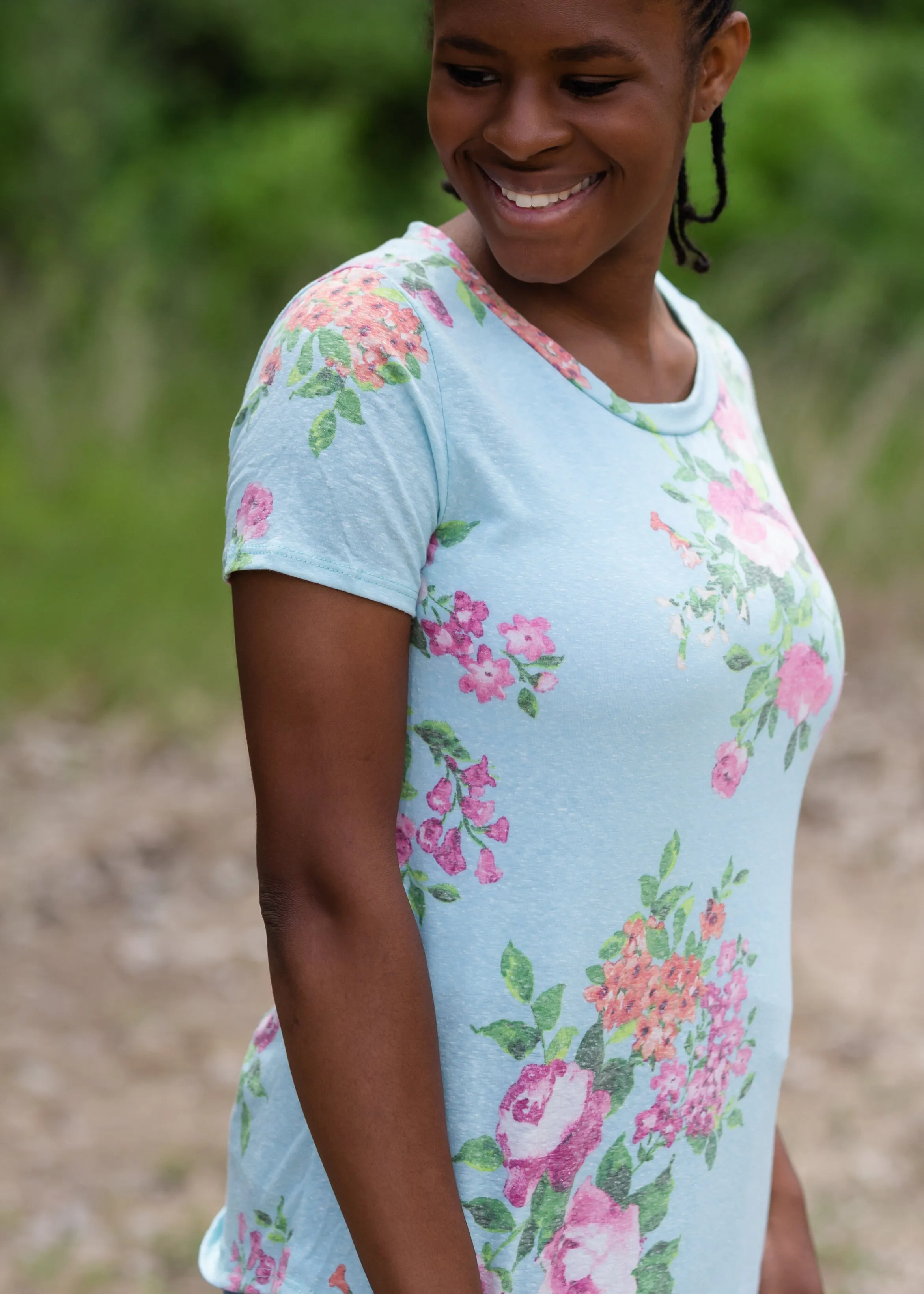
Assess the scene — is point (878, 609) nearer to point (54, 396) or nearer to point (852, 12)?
point (54, 396)

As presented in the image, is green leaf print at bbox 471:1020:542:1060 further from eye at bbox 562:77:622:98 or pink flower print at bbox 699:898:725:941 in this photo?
eye at bbox 562:77:622:98

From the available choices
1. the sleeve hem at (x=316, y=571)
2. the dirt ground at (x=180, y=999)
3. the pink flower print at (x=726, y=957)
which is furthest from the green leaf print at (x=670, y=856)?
the dirt ground at (x=180, y=999)

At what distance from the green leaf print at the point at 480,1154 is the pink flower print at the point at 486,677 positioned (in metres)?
0.37

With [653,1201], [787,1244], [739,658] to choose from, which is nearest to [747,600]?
[739,658]

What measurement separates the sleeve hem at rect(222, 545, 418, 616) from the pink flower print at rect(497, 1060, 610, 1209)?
Answer: 1.43 feet

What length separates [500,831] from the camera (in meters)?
1.25

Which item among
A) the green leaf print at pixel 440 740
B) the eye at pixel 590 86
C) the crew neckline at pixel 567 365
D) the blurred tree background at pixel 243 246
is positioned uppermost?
the blurred tree background at pixel 243 246

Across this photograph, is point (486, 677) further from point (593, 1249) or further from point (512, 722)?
point (593, 1249)

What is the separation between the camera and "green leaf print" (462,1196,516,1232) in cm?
127

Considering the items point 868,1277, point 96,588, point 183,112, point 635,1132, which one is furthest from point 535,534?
point 183,112

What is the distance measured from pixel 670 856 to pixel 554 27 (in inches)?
27.3

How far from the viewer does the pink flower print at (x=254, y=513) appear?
115 cm

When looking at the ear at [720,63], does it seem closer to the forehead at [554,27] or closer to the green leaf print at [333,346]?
the forehead at [554,27]

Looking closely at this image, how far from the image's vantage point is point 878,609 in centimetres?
589
